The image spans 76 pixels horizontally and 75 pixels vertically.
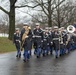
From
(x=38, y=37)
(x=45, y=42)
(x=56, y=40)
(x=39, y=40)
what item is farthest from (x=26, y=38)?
(x=45, y=42)

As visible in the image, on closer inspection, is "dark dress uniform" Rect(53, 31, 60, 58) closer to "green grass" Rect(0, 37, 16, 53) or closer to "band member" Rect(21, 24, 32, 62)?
"band member" Rect(21, 24, 32, 62)

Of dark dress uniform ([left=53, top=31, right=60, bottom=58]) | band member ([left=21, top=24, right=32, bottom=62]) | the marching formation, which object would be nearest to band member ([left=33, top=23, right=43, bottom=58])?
the marching formation

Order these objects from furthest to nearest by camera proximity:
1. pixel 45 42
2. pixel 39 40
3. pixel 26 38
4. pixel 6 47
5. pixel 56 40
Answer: pixel 6 47 → pixel 45 42 → pixel 56 40 → pixel 39 40 → pixel 26 38

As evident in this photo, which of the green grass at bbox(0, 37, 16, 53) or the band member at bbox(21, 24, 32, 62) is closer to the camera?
the band member at bbox(21, 24, 32, 62)

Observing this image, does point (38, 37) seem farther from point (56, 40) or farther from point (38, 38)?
point (56, 40)

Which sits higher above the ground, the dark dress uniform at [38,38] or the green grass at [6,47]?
the dark dress uniform at [38,38]

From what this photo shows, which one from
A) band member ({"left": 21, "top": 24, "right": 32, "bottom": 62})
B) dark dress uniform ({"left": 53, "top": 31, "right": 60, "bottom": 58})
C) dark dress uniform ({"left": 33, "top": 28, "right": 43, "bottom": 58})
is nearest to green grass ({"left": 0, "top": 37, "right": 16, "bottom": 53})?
dark dress uniform ({"left": 33, "top": 28, "right": 43, "bottom": 58})

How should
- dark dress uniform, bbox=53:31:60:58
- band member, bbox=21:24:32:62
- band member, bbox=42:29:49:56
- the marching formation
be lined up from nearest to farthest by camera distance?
band member, bbox=21:24:32:62 < the marching formation < dark dress uniform, bbox=53:31:60:58 < band member, bbox=42:29:49:56

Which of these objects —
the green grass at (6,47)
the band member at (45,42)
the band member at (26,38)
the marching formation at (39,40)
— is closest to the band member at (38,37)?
the marching formation at (39,40)

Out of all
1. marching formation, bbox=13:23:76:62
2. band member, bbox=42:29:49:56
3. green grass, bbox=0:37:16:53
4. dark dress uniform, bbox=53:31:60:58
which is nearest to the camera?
marching formation, bbox=13:23:76:62

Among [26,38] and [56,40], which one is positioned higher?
[26,38]

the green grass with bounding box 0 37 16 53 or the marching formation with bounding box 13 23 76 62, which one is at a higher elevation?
the marching formation with bounding box 13 23 76 62

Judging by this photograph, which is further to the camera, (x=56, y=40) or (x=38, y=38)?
(x=56, y=40)

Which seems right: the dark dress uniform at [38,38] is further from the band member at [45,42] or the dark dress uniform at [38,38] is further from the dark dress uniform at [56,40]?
the band member at [45,42]
